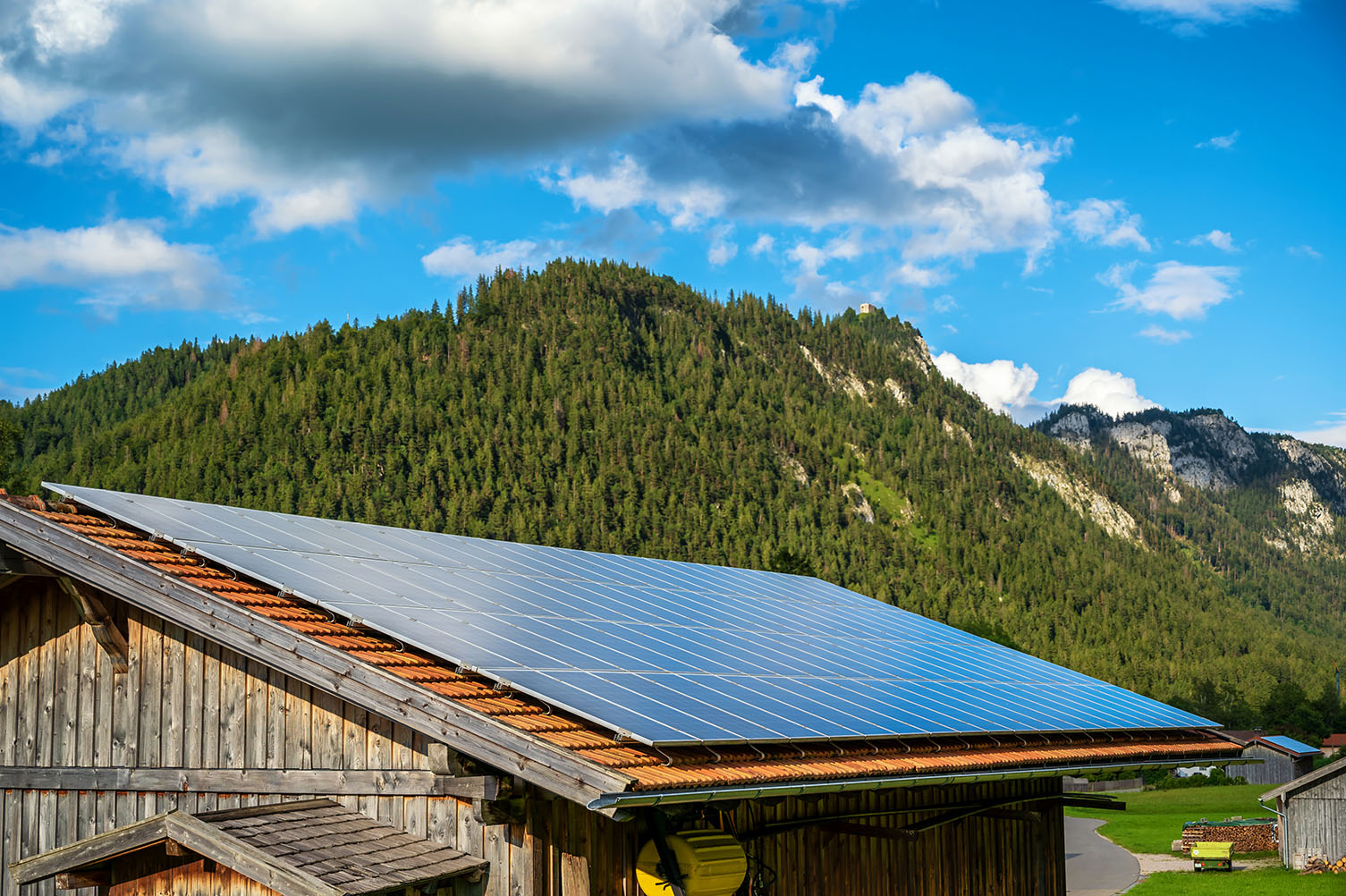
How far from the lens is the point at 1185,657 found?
610ft

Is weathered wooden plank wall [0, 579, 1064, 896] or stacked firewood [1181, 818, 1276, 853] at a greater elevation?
weathered wooden plank wall [0, 579, 1064, 896]

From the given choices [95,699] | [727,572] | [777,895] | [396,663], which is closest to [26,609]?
[95,699]

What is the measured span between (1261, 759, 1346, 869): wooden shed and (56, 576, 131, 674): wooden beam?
159ft

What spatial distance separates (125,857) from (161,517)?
3.88 metres

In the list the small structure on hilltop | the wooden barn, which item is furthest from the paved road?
the wooden barn

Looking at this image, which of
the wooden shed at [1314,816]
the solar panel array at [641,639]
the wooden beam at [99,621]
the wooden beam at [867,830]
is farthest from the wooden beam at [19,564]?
the wooden shed at [1314,816]

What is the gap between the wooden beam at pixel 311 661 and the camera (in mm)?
8492

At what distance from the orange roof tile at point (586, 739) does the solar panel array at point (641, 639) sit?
138 mm

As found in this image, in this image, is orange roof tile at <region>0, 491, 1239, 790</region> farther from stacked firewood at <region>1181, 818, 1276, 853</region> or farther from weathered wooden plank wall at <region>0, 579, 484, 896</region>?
stacked firewood at <region>1181, 818, 1276, 853</region>

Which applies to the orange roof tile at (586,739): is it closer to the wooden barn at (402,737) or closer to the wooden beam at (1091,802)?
the wooden barn at (402,737)

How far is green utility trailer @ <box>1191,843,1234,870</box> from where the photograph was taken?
1877 inches

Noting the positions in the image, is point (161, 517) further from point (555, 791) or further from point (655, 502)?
point (655, 502)

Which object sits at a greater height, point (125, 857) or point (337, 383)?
point (337, 383)

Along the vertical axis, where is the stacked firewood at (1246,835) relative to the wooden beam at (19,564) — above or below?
below
